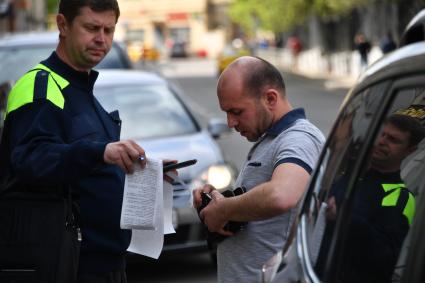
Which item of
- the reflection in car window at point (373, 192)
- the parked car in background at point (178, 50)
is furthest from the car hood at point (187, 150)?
the parked car in background at point (178, 50)

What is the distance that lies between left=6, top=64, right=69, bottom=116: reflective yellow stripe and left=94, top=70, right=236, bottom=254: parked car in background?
162 inches

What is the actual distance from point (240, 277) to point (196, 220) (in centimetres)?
446

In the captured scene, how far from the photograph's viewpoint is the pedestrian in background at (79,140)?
11.9ft

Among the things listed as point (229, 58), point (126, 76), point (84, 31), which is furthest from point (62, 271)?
point (229, 58)

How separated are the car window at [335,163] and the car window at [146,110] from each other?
20.2ft

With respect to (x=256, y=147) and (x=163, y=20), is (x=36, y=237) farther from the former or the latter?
(x=163, y=20)

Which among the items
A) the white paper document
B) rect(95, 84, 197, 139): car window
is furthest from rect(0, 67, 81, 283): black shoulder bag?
rect(95, 84, 197, 139): car window

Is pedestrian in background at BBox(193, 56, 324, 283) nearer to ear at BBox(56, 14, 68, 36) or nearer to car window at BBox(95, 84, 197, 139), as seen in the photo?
ear at BBox(56, 14, 68, 36)

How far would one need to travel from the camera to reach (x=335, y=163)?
9.37 feet

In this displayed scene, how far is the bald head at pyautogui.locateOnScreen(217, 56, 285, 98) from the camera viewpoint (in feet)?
11.5

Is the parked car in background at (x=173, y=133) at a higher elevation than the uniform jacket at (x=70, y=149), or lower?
lower

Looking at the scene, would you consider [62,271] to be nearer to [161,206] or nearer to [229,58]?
[161,206]

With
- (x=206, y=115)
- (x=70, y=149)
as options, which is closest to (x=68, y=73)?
(x=70, y=149)

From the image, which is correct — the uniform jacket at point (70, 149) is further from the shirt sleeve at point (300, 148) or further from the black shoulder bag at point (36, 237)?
the shirt sleeve at point (300, 148)
